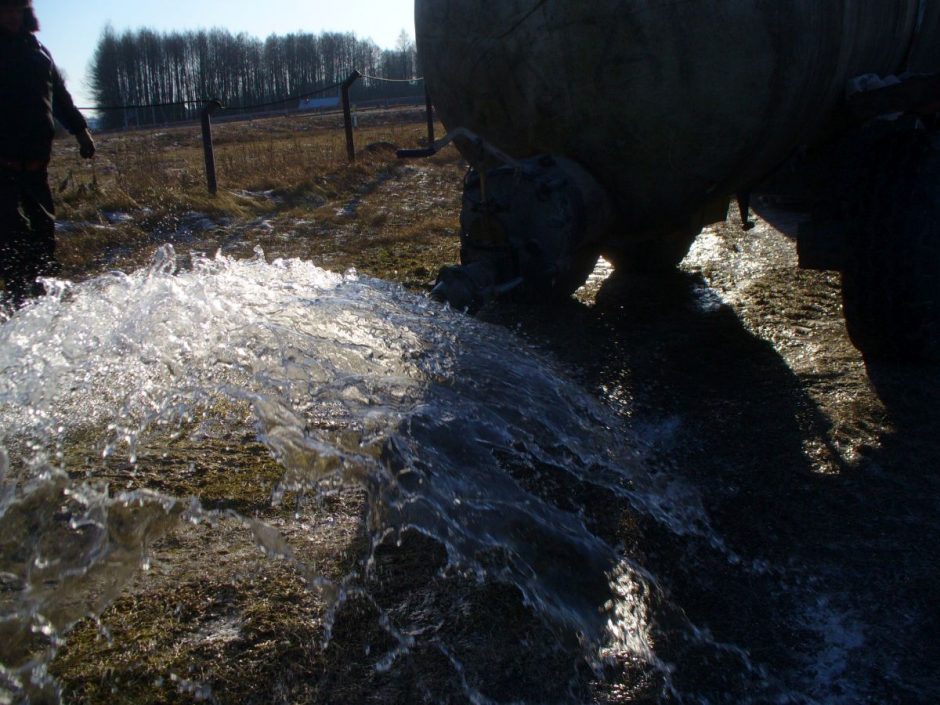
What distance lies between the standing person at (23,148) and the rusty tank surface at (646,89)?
251 cm

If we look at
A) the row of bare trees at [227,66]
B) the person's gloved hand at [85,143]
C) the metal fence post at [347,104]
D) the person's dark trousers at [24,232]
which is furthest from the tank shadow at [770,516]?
the row of bare trees at [227,66]

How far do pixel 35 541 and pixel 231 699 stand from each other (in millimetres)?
1038

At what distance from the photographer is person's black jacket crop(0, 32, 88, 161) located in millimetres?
4926

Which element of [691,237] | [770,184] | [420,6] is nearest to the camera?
[420,6]

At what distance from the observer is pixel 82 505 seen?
9.19ft

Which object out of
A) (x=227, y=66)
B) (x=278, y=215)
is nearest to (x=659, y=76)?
(x=278, y=215)

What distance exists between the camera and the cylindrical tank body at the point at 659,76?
353 cm

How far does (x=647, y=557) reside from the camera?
2.53 meters

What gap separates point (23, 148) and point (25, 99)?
0.29m

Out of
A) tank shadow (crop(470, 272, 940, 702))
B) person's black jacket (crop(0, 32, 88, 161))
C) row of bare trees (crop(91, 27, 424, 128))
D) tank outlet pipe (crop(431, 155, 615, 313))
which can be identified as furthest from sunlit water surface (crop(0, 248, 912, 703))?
row of bare trees (crop(91, 27, 424, 128))

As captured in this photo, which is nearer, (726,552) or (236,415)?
(726,552)

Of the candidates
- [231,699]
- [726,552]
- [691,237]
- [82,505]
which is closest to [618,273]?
[691,237]

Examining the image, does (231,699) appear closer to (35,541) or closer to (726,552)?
(35,541)

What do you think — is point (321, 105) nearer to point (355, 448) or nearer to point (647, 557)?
point (355, 448)
